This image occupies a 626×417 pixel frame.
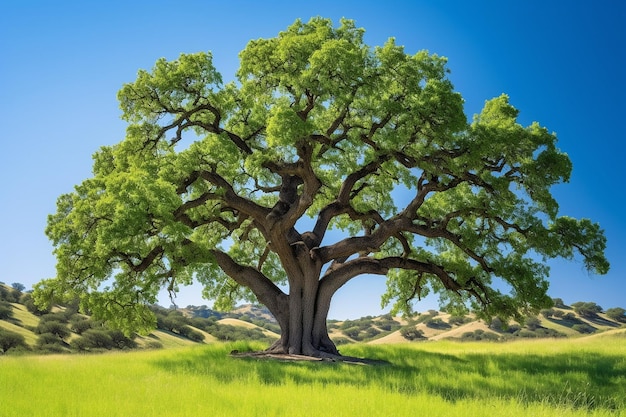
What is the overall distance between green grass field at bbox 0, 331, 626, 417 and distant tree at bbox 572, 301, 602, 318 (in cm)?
8588

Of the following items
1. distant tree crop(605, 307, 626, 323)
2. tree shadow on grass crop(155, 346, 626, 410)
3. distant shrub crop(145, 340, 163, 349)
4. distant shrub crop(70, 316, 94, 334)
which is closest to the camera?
tree shadow on grass crop(155, 346, 626, 410)

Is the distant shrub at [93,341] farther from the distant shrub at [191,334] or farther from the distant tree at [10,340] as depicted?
the distant shrub at [191,334]

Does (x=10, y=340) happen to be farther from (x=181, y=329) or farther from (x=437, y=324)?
(x=437, y=324)

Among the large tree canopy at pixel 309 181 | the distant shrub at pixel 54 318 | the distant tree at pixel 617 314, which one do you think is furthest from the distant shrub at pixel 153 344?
the distant tree at pixel 617 314

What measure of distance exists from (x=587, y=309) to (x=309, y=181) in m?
95.5

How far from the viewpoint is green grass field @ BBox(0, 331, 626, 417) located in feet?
26.3

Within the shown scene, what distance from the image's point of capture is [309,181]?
1869 centimetres

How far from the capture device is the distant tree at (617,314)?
9756cm

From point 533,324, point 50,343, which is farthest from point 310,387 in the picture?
point 533,324

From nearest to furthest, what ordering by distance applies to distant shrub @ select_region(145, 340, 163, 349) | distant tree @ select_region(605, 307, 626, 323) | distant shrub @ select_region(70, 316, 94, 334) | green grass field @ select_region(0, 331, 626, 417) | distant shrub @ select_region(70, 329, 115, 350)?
green grass field @ select_region(0, 331, 626, 417) < distant shrub @ select_region(70, 329, 115, 350) < distant shrub @ select_region(70, 316, 94, 334) < distant shrub @ select_region(145, 340, 163, 349) < distant tree @ select_region(605, 307, 626, 323)

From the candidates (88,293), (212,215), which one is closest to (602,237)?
(212,215)

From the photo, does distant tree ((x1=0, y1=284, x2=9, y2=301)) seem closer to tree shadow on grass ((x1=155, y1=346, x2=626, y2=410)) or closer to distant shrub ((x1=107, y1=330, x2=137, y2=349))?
distant shrub ((x1=107, y1=330, x2=137, y2=349))

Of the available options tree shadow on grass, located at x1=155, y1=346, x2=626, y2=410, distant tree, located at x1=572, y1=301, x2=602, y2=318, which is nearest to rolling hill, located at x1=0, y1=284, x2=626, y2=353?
distant tree, located at x1=572, y1=301, x2=602, y2=318

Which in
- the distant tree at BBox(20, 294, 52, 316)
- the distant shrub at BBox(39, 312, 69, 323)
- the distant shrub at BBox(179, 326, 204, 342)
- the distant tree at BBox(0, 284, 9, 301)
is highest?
the distant tree at BBox(0, 284, 9, 301)
